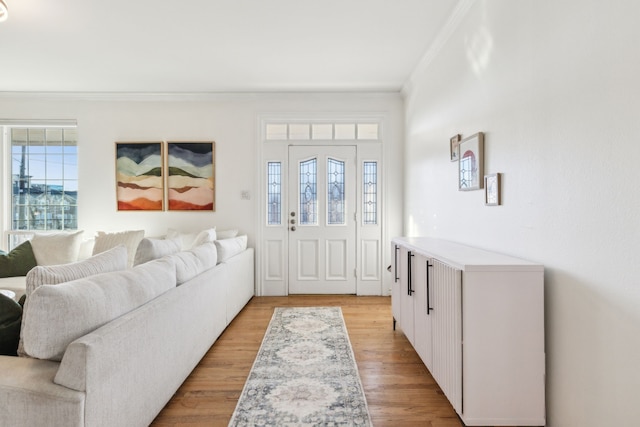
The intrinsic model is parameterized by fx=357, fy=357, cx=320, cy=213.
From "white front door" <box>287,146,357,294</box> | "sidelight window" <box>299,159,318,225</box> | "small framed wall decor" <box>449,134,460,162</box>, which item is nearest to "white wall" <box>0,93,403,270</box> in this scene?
"white front door" <box>287,146,357,294</box>

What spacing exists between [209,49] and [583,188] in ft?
11.0

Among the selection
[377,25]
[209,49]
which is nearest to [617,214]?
[377,25]

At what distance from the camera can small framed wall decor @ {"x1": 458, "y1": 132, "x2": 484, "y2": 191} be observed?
7.95 ft

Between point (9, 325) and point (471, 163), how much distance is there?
273cm

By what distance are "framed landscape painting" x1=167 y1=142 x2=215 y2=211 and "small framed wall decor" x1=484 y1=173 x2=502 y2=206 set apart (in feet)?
11.7

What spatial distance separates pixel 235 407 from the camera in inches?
83.2

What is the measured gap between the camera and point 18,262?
3.83 metres

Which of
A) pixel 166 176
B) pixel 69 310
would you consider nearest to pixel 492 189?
pixel 69 310

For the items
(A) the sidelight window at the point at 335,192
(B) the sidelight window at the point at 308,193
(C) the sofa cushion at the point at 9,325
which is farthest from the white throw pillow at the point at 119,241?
(C) the sofa cushion at the point at 9,325

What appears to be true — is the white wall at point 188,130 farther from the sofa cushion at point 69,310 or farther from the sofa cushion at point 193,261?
the sofa cushion at point 69,310

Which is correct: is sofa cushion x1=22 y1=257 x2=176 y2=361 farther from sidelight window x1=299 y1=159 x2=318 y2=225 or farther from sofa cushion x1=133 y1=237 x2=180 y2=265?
sidelight window x1=299 y1=159 x2=318 y2=225

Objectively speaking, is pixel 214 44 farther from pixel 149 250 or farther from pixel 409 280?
pixel 409 280

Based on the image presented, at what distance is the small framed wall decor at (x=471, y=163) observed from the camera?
Result: 2422 millimetres

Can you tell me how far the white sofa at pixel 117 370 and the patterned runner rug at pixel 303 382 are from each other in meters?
0.48
